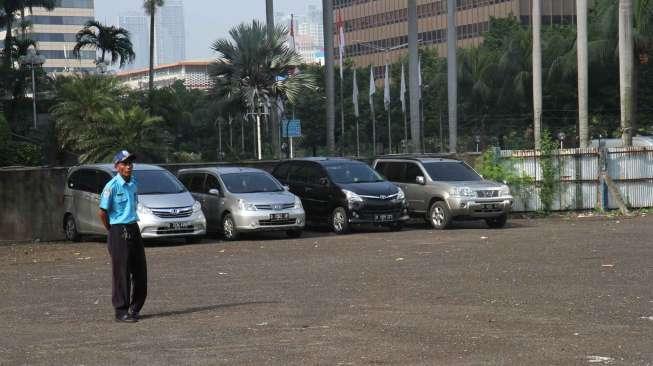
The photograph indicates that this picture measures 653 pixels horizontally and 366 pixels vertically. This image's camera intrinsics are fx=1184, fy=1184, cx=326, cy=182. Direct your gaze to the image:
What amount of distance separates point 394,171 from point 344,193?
10.3ft

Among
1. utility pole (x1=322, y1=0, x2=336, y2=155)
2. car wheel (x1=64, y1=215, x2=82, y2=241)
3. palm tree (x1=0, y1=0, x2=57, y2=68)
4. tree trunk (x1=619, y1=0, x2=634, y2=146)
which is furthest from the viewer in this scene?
palm tree (x1=0, y1=0, x2=57, y2=68)

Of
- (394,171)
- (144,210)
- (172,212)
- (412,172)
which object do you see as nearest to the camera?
(144,210)

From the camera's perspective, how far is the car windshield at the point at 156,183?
24844 mm

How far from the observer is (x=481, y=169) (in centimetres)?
3184

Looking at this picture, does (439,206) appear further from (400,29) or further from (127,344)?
(400,29)

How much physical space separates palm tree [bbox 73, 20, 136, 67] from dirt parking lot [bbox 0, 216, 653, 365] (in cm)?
4206

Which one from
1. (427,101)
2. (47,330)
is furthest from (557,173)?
(427,101)

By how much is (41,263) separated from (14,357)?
35.4ft

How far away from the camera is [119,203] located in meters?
13.0

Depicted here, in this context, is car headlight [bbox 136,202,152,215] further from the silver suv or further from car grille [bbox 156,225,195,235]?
the silver suv

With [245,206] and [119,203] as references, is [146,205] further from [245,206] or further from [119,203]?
[119,203]

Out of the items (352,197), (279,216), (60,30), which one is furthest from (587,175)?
(60,30)

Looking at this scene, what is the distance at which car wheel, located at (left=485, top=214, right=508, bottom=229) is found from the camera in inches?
1099

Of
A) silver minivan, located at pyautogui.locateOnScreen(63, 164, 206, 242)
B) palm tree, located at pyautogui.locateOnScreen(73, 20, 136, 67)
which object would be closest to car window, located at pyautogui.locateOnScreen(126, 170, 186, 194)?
silver minivan, located at pyautogui.locateOnScreen(63, 164, 206, 242)
